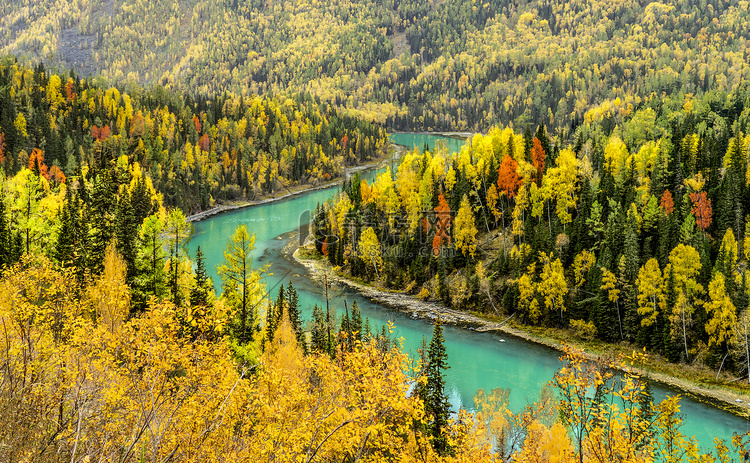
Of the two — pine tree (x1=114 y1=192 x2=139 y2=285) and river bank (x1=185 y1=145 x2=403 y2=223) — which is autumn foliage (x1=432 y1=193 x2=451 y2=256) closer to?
pine tree (x1=114 y1=192 x2=139 y2=285)

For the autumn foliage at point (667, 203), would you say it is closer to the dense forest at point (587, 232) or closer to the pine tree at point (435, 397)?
the dense forest at point (587, 232)

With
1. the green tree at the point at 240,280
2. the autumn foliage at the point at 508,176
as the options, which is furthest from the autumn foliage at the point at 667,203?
the green tree at the point at 240,280

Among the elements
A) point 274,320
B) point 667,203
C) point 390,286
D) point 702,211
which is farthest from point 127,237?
point 702,211

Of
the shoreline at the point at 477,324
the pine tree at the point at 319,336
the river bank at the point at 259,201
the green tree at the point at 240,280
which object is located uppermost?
the green tree at the point at 240,280

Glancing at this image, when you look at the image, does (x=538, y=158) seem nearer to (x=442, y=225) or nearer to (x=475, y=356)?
(x=442, y=225)

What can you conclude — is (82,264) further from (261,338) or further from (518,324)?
(518,324)

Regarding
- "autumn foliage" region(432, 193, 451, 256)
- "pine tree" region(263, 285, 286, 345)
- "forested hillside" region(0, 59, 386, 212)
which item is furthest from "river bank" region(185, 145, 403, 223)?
"pine tree" region(263, 285, 286, 345)
